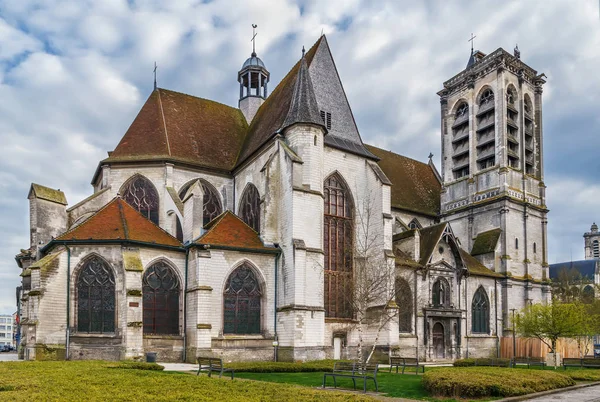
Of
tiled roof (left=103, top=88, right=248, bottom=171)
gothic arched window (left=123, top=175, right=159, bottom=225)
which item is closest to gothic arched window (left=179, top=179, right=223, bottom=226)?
tiled roof (left=103, top=88, right=248, bottom=171)

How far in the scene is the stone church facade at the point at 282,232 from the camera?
28203 mm

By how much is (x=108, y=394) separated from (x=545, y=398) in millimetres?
11760

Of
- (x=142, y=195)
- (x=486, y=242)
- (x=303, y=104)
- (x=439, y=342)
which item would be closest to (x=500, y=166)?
(x=486, y=242)

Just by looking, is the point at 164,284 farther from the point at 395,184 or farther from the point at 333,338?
the point at 395,184

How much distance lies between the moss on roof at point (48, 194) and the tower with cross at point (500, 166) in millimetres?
29502

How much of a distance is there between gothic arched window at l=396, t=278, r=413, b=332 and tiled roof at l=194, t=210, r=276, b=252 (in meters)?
9.91

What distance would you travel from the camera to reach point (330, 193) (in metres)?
34.9

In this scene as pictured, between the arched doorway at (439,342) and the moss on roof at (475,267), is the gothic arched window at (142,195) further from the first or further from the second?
the moss on roof at (475,267)

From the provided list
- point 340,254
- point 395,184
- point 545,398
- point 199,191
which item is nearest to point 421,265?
point 340,254

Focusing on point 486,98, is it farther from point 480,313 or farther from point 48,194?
point 48,194

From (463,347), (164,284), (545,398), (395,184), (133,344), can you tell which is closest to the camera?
(545,398)

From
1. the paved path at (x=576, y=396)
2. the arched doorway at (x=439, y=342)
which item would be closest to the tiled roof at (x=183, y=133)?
the arched doorway at (x=439, y=342)

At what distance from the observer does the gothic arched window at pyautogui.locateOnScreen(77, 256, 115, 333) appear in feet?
90.8

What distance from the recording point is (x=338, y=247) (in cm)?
3459
